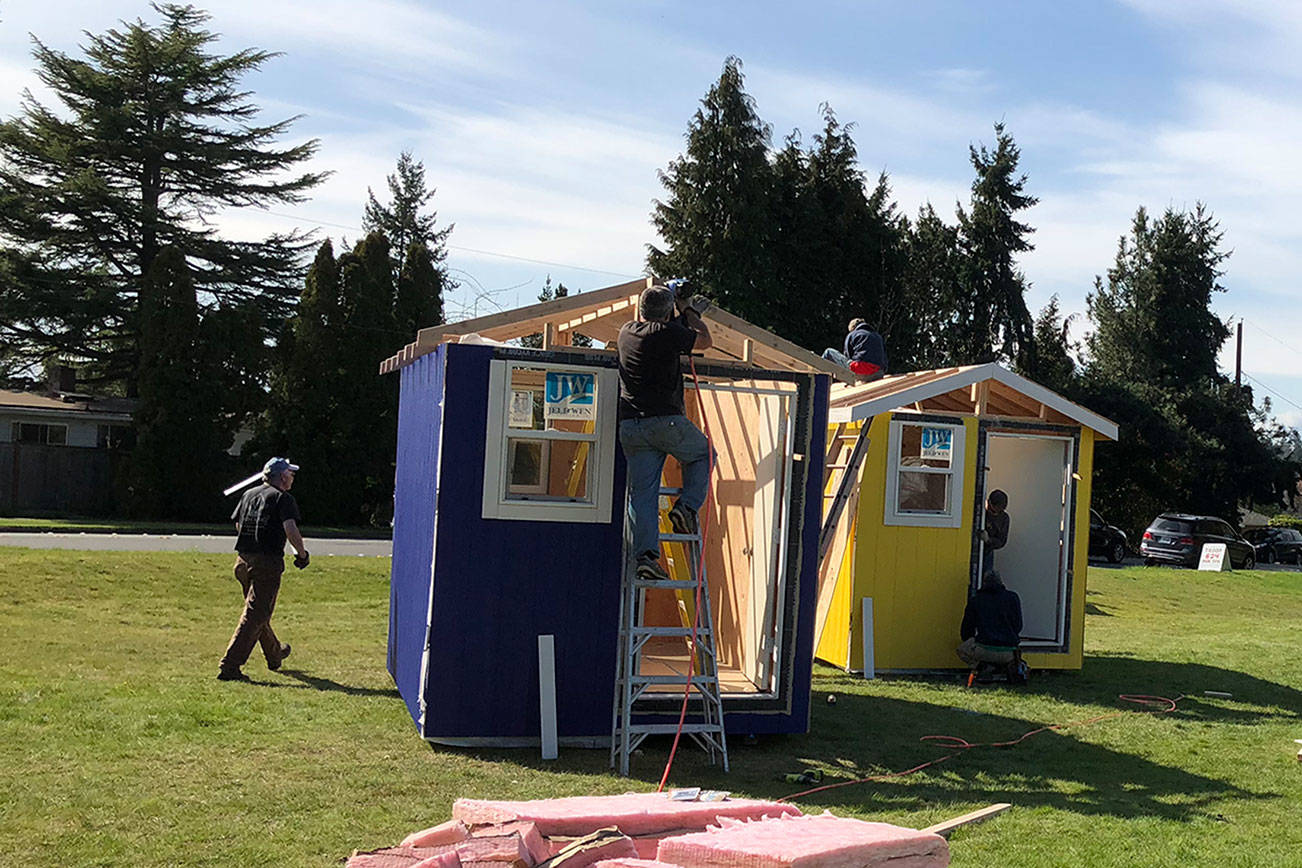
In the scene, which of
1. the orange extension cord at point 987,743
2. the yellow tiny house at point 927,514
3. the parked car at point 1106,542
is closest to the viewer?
the orange extension cord at point 987,743

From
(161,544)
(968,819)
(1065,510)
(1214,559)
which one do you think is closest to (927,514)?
(1065,510)

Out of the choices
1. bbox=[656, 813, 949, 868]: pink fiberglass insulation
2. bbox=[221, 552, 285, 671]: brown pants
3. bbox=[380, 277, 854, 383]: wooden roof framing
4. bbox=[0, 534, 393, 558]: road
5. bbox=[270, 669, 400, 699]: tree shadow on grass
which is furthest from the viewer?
bbox=[0, 534, 393, 558]: road

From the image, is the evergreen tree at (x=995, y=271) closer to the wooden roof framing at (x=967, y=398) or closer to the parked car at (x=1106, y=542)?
the parked car at (x=1106, y=542)

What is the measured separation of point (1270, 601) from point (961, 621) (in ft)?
49.3

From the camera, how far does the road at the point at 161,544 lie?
787 inches

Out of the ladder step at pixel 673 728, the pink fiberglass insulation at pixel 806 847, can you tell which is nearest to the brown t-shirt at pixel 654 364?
the ladder step at pixel 673 728

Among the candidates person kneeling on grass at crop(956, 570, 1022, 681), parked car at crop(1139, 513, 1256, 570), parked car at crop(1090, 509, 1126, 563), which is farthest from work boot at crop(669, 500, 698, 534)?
parked car at crop(1090, 509, 1126, 563)

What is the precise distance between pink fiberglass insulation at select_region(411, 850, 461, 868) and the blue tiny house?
3552 mm

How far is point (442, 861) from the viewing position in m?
5.14

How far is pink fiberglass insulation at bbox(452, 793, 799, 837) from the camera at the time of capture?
5574 millimetres

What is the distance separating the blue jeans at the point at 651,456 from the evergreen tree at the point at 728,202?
2963 centimetres

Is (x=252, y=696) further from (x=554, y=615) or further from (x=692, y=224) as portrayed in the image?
(x=692, y=224)

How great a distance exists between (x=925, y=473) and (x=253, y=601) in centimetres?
670

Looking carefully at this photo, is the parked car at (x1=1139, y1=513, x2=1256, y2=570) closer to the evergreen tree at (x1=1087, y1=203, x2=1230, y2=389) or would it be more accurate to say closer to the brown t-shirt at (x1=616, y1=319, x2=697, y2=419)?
the evergreen tree at (x1=1087, y1=203, x2=1230, y2=389)
